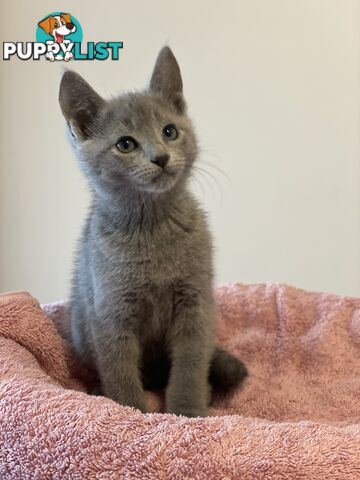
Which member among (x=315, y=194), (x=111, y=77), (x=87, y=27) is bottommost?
(x=315, y=194)

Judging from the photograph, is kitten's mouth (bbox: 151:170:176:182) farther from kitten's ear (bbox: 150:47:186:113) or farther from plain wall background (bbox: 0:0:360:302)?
plain wall background (bbox: 0:0:360:302)

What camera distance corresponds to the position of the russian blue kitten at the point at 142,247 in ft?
3.54

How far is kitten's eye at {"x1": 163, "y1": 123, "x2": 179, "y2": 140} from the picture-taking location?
3.64 ft

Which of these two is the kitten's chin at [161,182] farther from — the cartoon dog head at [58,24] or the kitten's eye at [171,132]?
the cartoon dog head at [58,24]

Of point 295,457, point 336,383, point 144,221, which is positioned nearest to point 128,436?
point 295,457

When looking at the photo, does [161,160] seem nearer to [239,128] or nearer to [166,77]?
[166,77]

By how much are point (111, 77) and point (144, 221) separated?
3.42 ft

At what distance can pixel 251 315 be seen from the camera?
153cm

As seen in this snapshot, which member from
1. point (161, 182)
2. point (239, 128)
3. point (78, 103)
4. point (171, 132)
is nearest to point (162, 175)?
point (161, 182)

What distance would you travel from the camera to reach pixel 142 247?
1.11 meters

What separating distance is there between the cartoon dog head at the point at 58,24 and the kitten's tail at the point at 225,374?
1.32m

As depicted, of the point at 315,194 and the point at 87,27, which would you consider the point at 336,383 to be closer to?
the point at 315,194

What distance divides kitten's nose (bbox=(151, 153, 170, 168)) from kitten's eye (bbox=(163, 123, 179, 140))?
93 millimetres

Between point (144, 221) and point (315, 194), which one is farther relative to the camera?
point (315, 194)
